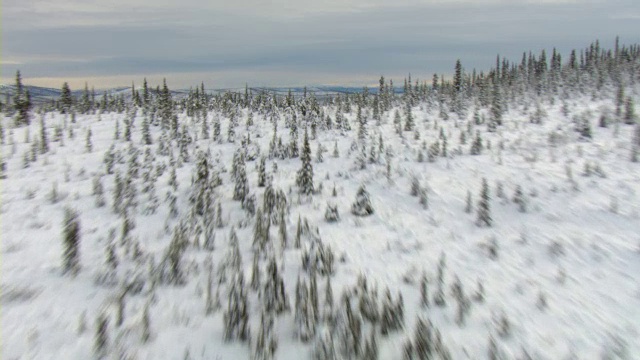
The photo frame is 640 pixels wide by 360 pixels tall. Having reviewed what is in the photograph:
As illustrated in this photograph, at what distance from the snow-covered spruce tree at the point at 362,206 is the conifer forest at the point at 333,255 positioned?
0.04m

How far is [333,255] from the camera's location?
225 inches

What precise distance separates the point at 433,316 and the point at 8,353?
14.4 feet

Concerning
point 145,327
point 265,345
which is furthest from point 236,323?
point 145,327

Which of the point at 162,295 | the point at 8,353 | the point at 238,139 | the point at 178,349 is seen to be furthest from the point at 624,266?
the point at 238,139

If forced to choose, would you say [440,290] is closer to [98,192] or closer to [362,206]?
[362,206]

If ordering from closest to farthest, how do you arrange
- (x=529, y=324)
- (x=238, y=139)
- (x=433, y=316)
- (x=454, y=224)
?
(x=529, y=324) → (x=433, y=316) → (x=454, y=224) → (x=238, y=139)

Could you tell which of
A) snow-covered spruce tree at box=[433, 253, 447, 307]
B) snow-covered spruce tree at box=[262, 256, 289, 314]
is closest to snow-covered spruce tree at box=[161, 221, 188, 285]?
snow-covered spruce tree at box=[262, 256, 289, 314]

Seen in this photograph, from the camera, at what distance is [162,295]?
4.74 m

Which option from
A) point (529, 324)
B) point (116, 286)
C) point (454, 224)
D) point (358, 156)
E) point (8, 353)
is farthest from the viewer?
point (358, 156)

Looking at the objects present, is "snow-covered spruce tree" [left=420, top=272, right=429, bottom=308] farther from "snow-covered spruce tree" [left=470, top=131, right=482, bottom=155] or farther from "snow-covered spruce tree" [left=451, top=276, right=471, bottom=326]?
"snow-covered spruce tree" [left=470, top=131, right=482, bottom=155]

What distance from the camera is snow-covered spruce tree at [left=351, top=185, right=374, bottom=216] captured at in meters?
7.86

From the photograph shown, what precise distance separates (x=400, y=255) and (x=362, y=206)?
220cm

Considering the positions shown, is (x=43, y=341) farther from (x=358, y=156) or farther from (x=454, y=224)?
(x=358, y=156)

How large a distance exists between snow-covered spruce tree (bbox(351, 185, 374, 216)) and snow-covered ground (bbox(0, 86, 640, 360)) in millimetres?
268
